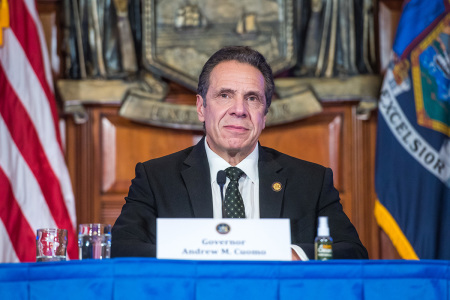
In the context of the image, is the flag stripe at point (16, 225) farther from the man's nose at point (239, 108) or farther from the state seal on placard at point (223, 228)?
the state seal on placard at point (223, 228)

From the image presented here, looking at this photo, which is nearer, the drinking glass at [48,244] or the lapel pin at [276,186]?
the drinking glass at [48,244]

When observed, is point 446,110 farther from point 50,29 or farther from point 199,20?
point 50,29

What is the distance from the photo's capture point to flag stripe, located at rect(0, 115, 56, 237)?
12.0ft

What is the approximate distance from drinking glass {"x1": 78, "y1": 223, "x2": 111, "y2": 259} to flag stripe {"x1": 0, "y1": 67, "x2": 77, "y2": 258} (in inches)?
73.5

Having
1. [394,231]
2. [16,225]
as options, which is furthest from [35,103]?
[394,231]

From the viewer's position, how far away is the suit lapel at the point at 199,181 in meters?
2.32

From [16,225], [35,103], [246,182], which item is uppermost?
[35,103]

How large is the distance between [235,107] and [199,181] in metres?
0.30

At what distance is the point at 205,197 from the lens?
2348mm

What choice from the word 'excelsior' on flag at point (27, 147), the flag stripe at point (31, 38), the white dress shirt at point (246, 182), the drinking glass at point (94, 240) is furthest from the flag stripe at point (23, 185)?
the drinking glass at point (94, 240)

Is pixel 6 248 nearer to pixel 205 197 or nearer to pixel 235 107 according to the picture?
pixel 205 197

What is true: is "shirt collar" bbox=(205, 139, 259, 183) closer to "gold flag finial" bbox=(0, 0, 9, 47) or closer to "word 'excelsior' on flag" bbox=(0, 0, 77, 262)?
"word 'excelsior' on flag" bbox=(0, 0, 77, 262)

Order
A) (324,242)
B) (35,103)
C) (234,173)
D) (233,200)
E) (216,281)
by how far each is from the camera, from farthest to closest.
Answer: (35,103) → (234,173) → (233,200) → (324,242) → (216,281)

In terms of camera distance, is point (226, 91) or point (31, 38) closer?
point (226, 91)
